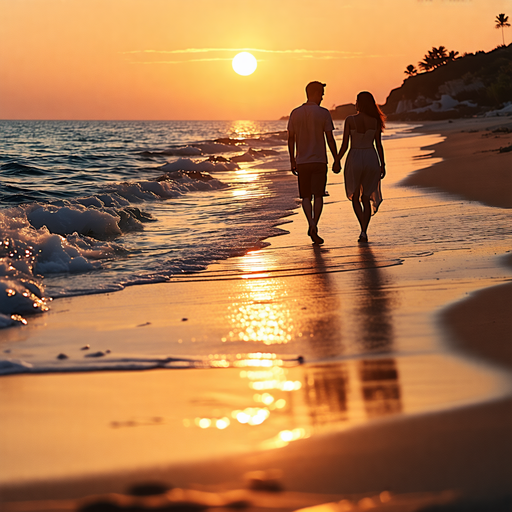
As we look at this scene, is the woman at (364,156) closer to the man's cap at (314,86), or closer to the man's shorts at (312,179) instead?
the man's shorts at (312,179)

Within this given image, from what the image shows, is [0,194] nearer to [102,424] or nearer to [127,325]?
[127,325]

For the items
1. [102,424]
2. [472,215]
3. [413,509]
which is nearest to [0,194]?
[472,215]

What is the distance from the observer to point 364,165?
24.0ft

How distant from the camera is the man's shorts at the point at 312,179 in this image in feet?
25.0

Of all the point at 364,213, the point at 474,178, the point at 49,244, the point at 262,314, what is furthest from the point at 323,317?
the point at 474,178

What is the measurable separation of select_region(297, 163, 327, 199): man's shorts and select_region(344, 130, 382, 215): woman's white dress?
1.09ft

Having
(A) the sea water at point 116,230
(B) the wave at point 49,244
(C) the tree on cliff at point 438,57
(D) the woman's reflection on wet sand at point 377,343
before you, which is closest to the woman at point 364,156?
(A) the sea water at point 116,230

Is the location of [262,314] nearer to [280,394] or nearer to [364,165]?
[280,394]

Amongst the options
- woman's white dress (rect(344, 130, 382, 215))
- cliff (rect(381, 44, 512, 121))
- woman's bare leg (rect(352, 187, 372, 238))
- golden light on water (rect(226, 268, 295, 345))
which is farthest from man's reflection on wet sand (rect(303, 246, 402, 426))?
cliff (rect(381, 44, 512, 121))

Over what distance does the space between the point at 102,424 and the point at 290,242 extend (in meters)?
5.11

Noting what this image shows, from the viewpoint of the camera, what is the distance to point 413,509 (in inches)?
73.4

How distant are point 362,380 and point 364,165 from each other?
4.79 metres

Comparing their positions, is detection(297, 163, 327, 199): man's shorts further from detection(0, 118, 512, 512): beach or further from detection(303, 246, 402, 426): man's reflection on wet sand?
detection(303, 246, 402, 426): man's reflection on wet sand

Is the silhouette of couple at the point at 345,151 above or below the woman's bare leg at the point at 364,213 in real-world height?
above
